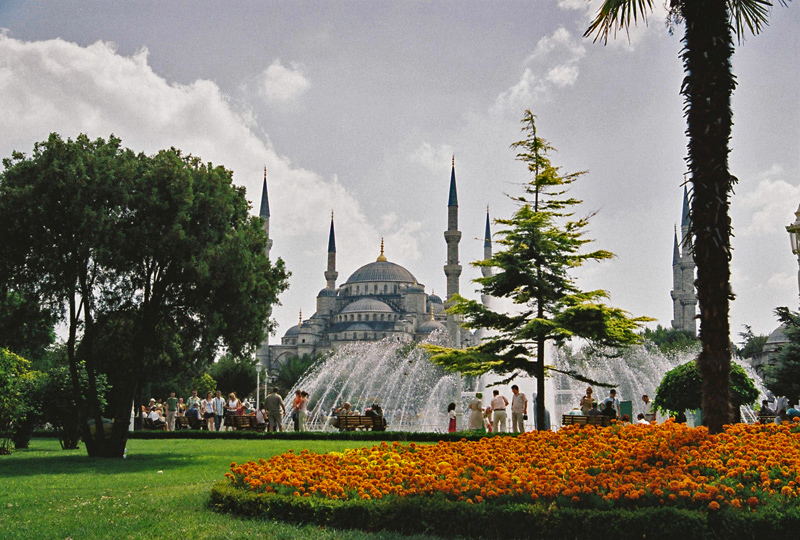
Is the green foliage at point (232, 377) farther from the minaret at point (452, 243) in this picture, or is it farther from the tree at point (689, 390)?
the tree at point (689, 390)

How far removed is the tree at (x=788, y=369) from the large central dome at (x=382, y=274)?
74818mm

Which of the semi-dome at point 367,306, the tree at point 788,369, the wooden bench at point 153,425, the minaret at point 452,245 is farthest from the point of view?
the semi-dome at point 367,306

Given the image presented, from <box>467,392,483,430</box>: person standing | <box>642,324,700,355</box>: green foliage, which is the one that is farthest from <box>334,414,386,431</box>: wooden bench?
<box>642,324,700,355</box>: green foliage

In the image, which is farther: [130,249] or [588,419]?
[588,419]

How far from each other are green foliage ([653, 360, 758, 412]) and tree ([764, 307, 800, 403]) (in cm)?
Answer: 1272

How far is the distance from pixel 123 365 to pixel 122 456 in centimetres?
1397

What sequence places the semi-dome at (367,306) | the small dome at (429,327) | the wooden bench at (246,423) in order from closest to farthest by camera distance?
the wooden bench at (246,423), the small dome at (429,327), the semi-dome at (367,306)

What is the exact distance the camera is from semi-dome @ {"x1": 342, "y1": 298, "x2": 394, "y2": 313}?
9488 centimetres

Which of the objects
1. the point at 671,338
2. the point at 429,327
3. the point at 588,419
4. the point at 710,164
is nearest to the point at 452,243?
the point at 671,338

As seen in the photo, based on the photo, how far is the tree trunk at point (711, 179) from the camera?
8211 millimetres

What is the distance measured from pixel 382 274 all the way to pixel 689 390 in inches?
3475

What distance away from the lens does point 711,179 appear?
8469 millimetres

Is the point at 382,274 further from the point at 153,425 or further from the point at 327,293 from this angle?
the point at 153,425

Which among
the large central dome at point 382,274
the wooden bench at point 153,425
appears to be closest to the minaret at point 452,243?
the large central dome at point 382,274
